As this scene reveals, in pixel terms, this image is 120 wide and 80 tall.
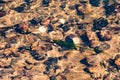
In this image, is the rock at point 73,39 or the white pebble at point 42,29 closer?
the rock at point 73,39

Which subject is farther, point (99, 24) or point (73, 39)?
point (99, 24)

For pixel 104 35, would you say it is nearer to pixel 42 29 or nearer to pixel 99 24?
pixel 99 24

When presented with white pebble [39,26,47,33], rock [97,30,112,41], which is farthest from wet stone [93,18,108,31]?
white pebble [39,26,47,33]

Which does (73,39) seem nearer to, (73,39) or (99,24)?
(73,39)

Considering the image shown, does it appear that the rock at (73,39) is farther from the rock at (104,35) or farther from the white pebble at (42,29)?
the white pebble at (42,29)

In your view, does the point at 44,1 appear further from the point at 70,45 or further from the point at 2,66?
the point at 2,66

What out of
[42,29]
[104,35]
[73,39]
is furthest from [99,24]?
[42,29]

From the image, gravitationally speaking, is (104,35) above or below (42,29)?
below

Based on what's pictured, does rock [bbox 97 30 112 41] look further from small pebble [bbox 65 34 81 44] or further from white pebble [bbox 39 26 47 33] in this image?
white pebble [bbox 39 26 47 33]

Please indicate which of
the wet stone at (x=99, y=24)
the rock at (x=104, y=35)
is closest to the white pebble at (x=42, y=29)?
the wet stone at (x=99, y=24)

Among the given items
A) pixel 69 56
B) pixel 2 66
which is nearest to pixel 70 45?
pixel 69 56

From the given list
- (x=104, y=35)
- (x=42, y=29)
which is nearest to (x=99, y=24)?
(x=104, y=35)
